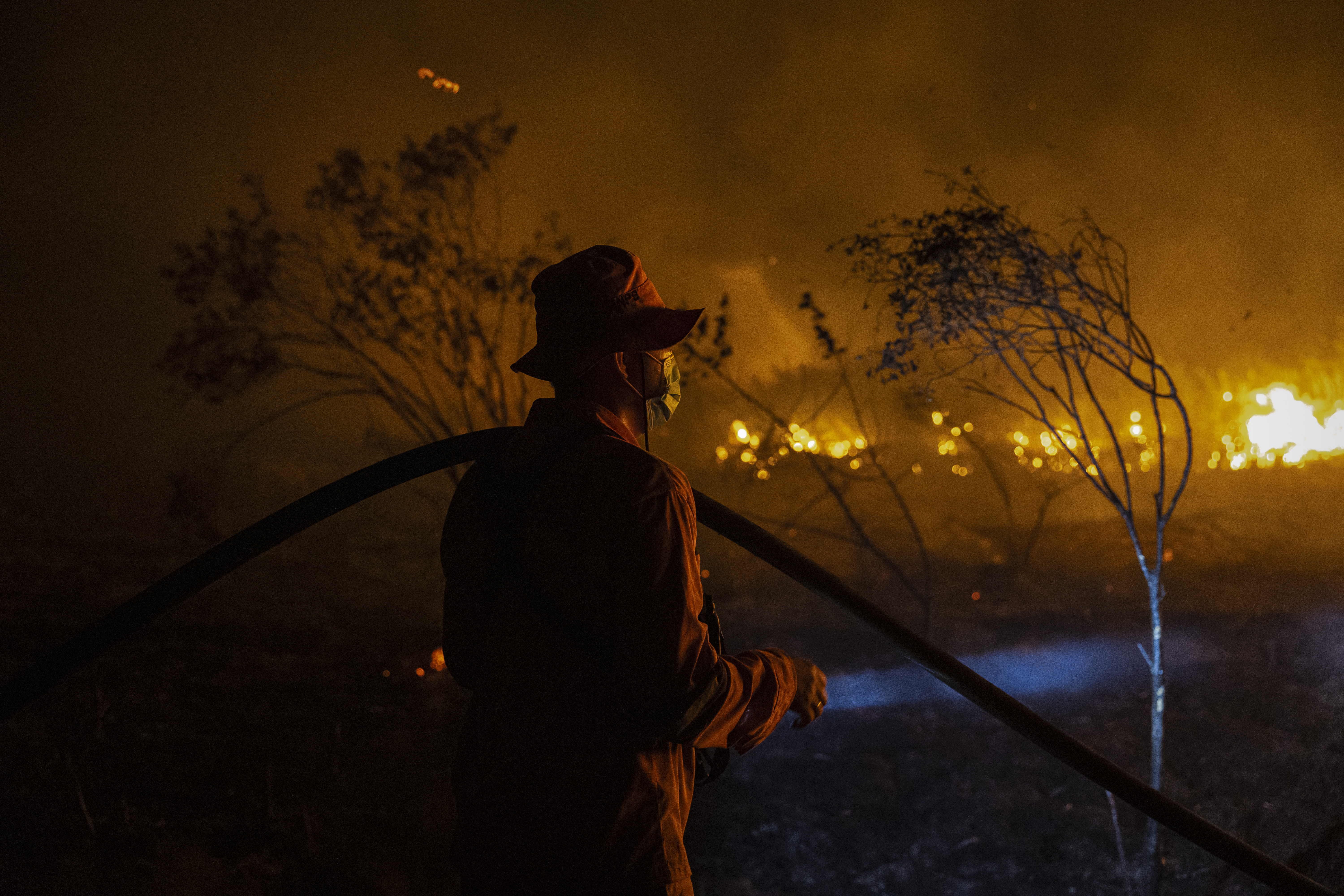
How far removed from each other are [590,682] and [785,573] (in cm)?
72

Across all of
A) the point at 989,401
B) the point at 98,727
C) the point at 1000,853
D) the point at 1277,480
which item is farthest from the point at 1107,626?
the point at 1277,480

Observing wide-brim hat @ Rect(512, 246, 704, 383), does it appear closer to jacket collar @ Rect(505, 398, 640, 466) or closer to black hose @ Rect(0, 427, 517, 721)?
jacket collar @ Rect(505, 398, 640, 466)

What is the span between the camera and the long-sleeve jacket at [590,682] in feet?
5.24

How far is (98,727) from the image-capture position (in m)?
6.84

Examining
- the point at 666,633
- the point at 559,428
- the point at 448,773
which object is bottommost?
the point at 448,773

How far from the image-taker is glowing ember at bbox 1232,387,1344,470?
19562mm

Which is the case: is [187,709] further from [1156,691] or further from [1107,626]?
[1107,626]

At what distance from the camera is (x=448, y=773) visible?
657cm

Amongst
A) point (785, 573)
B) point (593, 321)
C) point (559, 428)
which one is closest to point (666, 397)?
point (593, 321)

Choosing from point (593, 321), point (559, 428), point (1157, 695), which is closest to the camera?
point (559, 428)

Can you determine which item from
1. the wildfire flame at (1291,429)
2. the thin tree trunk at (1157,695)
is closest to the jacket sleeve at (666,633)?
the thin tree trunk at (1157,695)

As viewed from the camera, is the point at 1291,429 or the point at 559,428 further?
the point at 1291,429

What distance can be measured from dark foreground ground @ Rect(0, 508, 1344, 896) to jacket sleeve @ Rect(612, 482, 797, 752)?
28.6 inches

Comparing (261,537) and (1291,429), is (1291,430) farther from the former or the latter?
(261,537)
